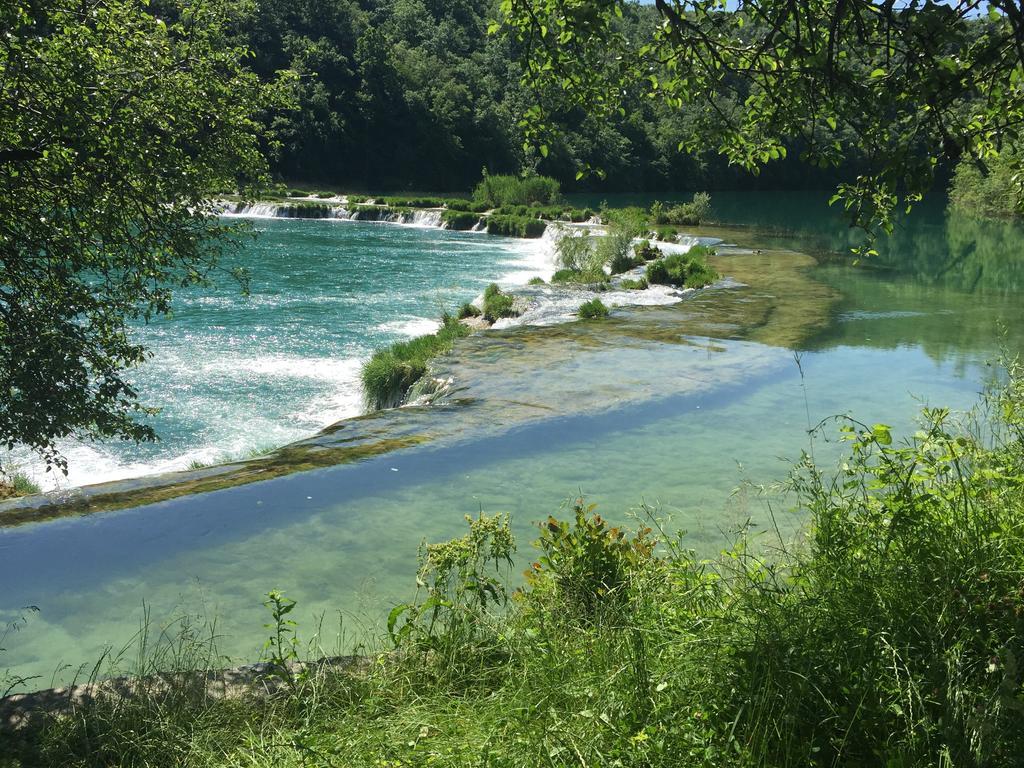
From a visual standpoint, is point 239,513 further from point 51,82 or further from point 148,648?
point 51,82

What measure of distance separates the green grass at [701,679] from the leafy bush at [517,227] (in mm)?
33363

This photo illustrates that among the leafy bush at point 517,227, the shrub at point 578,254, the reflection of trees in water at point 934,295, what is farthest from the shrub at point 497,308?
the leafy bush at point 517,227

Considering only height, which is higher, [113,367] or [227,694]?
[113,367]

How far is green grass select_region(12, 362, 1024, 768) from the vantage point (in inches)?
101

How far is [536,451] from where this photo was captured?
918 centimetres

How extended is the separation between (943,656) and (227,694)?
2.76 meters

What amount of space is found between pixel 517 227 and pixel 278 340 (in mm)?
22018

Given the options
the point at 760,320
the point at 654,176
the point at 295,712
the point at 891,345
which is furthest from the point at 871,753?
the point at 654,176

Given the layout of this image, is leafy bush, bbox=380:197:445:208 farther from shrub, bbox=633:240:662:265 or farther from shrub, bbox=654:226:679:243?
shrub, bbox=633:240:662:265

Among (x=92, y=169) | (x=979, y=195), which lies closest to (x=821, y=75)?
(x=92, y=169)

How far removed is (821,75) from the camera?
145 inches

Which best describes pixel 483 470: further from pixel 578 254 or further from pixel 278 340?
pixel 578 254

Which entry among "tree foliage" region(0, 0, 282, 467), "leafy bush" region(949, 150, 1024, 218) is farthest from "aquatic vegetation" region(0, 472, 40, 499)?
"leafy bush" region(949, 150, 1024, 218)

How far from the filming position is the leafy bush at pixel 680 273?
2119 centimetres
